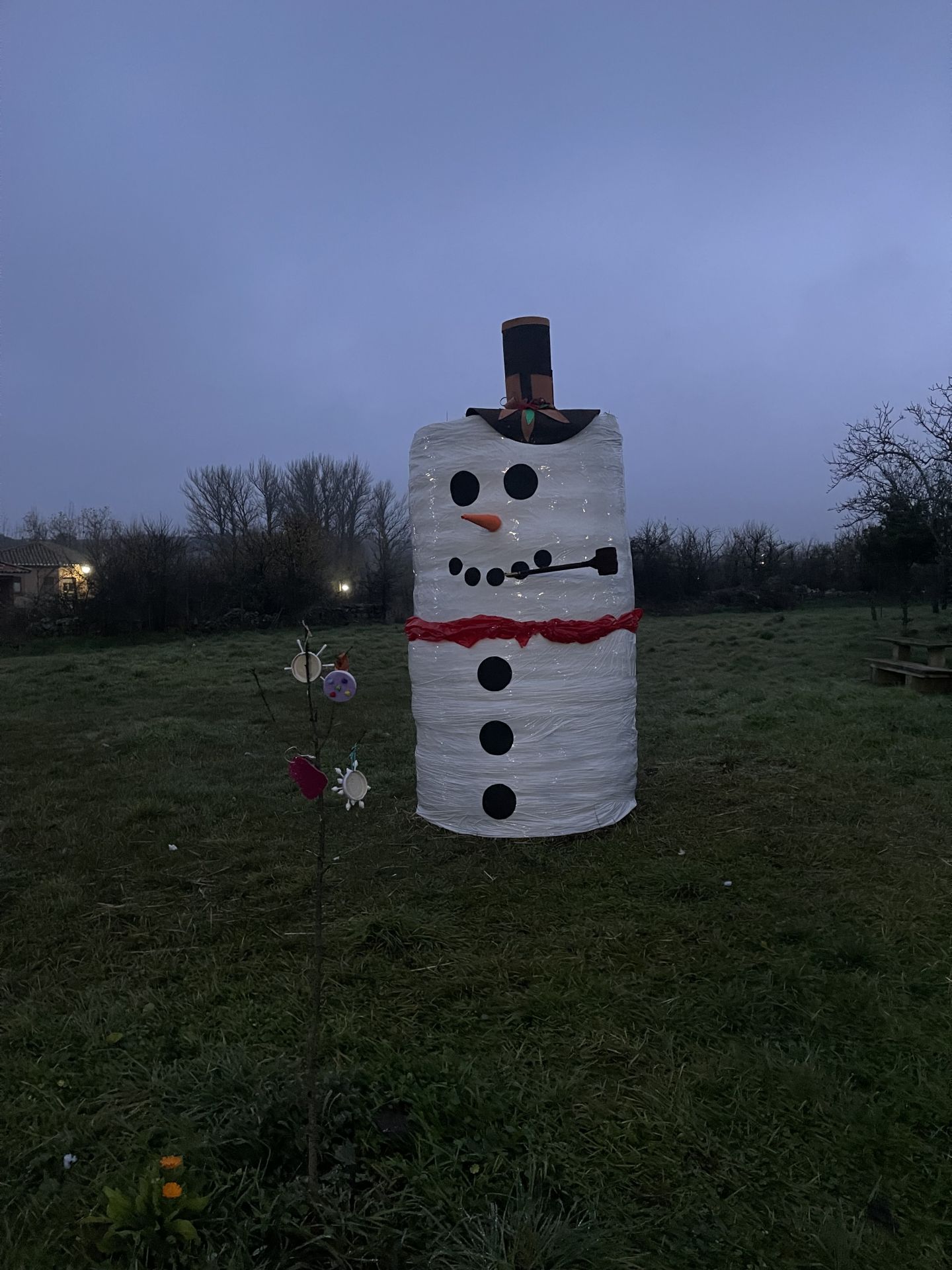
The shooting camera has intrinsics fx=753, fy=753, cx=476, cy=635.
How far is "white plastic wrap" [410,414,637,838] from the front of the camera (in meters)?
4.30

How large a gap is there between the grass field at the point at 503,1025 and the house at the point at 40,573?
603 inches

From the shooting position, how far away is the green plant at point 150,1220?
5.57ft

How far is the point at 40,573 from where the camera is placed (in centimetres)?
2692

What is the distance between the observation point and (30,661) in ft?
47.4

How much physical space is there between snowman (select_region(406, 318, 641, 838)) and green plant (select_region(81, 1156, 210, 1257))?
9.06 ft

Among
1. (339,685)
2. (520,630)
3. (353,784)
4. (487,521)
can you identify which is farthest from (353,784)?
(487,521)

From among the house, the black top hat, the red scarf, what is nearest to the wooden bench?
the red scarf

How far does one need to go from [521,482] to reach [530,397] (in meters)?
0.62

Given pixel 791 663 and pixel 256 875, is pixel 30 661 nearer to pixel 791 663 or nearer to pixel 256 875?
pixel 256 875

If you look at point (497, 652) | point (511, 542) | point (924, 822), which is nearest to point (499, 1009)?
point (497, 652)

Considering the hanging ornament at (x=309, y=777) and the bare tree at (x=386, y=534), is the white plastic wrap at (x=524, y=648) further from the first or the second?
the bare tree at (x=386, y=534)

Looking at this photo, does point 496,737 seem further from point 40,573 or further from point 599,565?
point 40,573

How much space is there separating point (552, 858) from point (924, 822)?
2348mm

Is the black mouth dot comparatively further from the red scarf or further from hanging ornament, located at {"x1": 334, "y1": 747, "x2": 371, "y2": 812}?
hanging ornament, located at {"x1": 334, "y1": 747, "x2": 371, "y2": 812}
